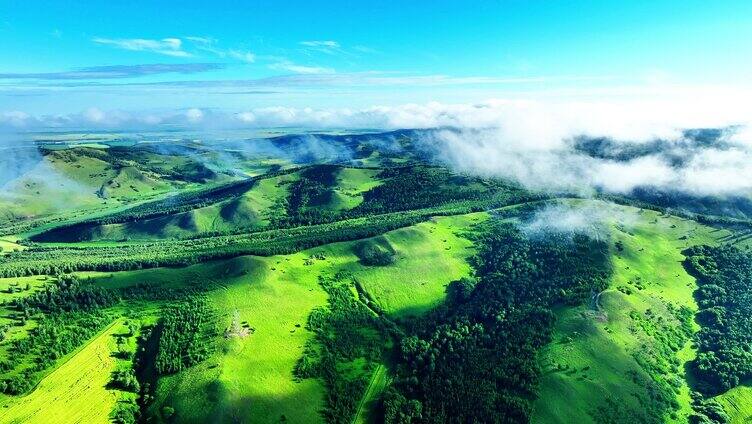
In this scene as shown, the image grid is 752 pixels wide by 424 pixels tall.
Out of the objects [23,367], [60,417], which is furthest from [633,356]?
[23,367]

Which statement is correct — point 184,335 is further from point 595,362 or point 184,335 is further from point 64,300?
point 595,362

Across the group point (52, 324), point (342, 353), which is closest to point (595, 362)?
point (342, 353)

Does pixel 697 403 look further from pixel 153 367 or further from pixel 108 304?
pixel 108 304

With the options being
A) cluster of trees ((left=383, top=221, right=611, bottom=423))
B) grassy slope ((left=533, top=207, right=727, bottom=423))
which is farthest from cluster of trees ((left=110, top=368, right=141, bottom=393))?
grassy slope ((left=533, top=207, right=727, bottom=423))

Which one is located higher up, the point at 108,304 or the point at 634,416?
the point at 108,304

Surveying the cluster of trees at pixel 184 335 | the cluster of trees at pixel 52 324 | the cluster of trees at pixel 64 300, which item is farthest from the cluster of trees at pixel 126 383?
the cluster of trees at pixel 64 300

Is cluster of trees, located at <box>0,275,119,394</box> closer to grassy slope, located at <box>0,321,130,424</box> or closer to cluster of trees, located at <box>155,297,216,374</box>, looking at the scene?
grassy slope, located at <box>0,321,130,424</box>
